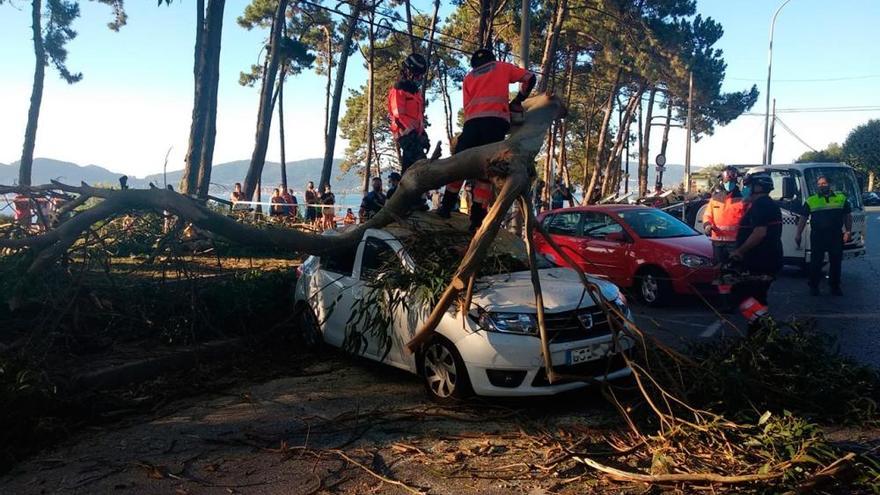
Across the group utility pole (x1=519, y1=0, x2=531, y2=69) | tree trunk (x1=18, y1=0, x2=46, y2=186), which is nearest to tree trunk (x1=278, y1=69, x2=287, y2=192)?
A: tree trunk (x1=18, y1=0, x2=46, y2=186)

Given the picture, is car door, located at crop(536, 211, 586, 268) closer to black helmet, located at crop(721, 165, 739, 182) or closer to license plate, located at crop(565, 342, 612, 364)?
black helmet, located at crop(721, 165, 739, 182)

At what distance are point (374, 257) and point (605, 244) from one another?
17.6 feet

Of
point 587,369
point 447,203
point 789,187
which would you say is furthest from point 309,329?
point 789,187

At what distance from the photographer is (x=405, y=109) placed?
8.70 metres

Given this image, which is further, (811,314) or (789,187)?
(789,187)

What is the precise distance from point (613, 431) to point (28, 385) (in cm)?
428

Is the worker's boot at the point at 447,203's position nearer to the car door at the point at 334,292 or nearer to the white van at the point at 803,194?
the car door at the point at 334,292

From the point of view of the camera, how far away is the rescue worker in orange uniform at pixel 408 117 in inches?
338

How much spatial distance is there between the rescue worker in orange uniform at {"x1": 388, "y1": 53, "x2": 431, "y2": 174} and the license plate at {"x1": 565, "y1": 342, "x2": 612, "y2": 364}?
3.89 meters

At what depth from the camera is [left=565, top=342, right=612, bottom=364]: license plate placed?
17.7 feet

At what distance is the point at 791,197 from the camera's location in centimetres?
1308

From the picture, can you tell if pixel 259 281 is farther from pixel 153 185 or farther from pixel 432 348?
pixel 432 348

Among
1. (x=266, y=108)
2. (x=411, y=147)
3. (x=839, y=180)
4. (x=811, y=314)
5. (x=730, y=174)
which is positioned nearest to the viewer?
(x=411, y=147)

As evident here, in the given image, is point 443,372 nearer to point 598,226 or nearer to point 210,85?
point 598,226
